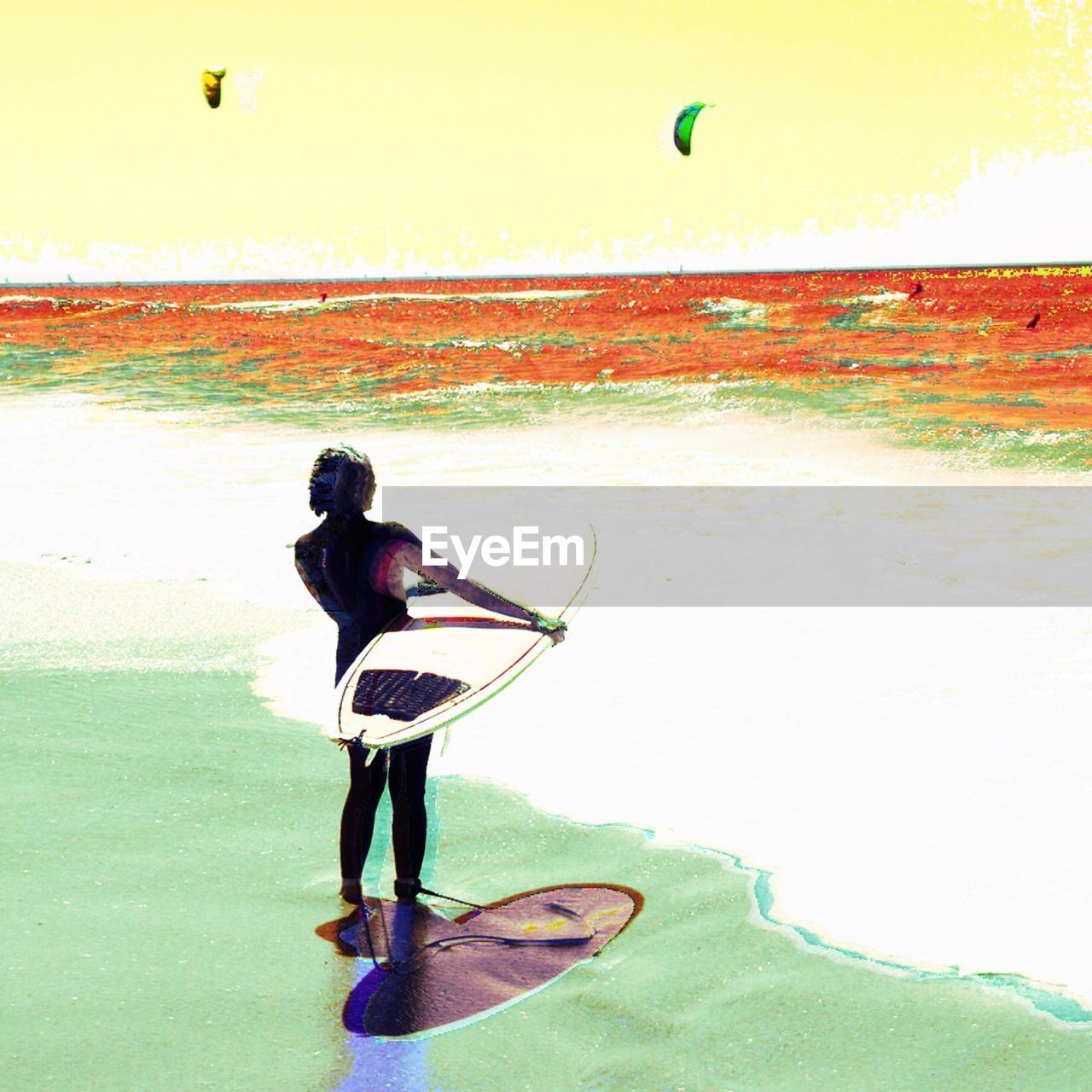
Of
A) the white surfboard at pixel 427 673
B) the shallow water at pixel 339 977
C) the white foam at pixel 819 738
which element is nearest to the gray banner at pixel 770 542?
the white foam at pixel 819 738

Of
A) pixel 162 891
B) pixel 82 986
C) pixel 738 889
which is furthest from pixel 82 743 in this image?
pixel 738 889

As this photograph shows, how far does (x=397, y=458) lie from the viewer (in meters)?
16.3

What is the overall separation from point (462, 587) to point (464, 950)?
3.16ft

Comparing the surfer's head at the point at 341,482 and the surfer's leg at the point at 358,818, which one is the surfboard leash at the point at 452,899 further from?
the surfer's head at the point at 341,482

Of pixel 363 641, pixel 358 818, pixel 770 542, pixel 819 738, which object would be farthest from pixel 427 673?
pixel 770 542

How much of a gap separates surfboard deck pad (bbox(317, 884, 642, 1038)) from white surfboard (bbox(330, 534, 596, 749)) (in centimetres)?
60

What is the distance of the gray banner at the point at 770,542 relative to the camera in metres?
7.89

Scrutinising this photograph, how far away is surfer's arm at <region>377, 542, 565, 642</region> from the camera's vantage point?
3205 millimetres

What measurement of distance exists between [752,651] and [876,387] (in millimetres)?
18158

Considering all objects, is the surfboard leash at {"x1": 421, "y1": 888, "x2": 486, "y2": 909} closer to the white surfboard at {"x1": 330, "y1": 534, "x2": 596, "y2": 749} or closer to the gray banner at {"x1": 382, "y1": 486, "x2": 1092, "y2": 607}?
the white surfboard at {"x1": 330, "y1": 534, "x2": 596, "y2": 749}

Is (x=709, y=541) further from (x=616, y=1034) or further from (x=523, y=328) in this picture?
(x=523, y=328)

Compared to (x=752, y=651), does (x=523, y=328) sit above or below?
above

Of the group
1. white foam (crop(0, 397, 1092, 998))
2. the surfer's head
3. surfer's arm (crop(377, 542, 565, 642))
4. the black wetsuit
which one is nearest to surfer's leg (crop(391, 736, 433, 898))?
the black wetsuit

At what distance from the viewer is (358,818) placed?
346cm
